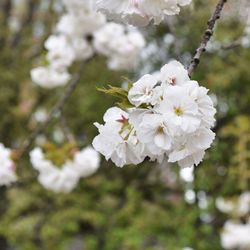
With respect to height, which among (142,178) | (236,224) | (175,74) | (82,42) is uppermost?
(175,74)

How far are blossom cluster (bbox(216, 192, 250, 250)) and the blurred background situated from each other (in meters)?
0.05

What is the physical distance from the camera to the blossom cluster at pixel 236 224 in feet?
11.8

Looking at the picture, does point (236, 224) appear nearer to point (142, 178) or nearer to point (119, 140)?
point (142, 178)

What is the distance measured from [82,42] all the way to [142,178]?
53.7 inches

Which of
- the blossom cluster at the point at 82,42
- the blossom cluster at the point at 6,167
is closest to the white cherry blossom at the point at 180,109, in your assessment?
the blossom cluster at the point at 6,167

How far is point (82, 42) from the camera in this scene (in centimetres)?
289

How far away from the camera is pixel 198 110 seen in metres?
0.88

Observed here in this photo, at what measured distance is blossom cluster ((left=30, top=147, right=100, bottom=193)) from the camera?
247 centimetres

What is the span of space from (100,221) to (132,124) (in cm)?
278

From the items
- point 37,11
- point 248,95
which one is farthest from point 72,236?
point 37,11

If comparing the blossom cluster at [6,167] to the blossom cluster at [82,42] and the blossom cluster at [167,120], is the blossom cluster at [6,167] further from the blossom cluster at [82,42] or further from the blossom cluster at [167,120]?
the blossom cluster at [167,120]

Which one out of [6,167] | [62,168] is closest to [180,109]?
[6,167]

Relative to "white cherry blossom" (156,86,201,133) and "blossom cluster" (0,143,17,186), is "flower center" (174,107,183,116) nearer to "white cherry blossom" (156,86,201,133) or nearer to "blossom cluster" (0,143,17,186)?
"white cherry blossom" (156,86,201,133)

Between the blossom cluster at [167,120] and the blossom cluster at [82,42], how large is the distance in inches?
70.2
